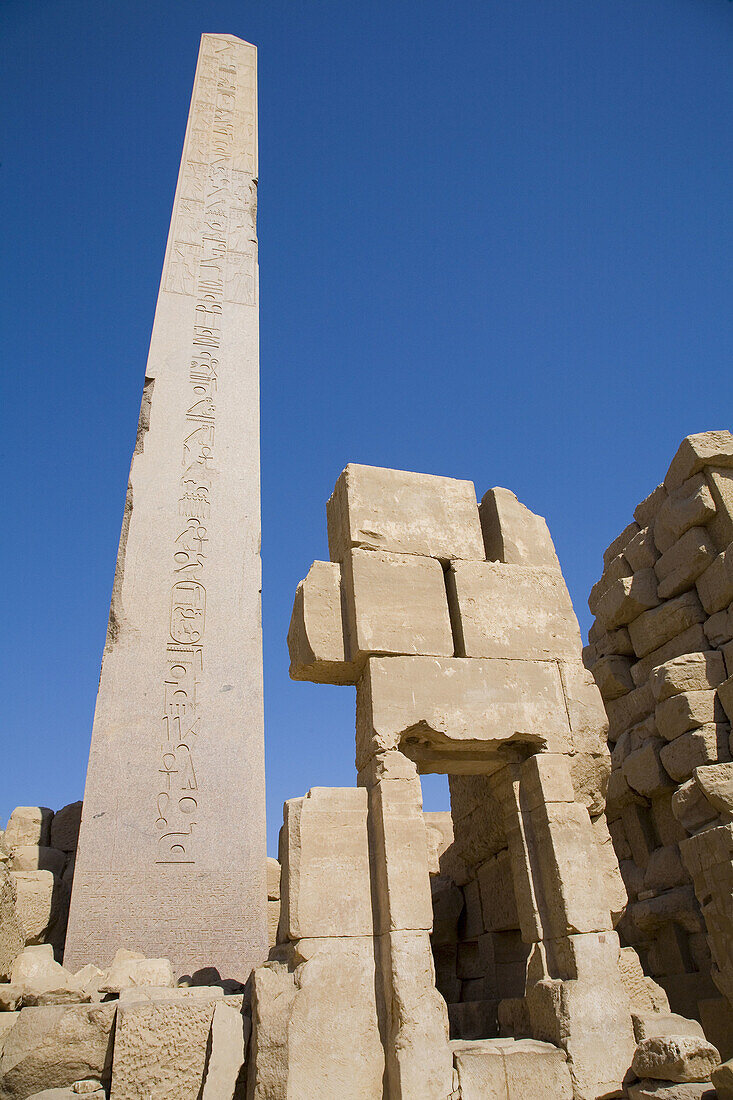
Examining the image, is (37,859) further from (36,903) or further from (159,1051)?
(159,1051)

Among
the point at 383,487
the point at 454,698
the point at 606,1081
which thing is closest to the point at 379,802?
the point at 454,698

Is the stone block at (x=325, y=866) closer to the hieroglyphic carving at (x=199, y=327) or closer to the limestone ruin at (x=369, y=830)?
the limestone ruin at (x=369, y=830)

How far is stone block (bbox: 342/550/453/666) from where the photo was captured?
4184mm

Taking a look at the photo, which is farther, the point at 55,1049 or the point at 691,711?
the point at 691,711

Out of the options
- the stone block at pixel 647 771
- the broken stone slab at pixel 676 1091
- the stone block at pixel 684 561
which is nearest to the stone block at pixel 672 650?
the stone block at pixel 684 561

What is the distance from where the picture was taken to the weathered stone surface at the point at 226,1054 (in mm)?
3098

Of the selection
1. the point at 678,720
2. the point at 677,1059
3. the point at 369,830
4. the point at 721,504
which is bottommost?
the point at 677,1059

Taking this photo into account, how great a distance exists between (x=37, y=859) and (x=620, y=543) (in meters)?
5.84

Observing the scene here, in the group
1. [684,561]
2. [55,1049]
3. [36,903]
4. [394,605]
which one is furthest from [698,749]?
[55,1049]

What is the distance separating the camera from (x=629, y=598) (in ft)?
23.8

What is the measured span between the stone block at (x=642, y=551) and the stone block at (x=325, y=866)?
448cm

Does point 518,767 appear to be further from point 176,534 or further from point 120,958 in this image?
point 176,534

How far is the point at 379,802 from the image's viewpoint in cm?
379

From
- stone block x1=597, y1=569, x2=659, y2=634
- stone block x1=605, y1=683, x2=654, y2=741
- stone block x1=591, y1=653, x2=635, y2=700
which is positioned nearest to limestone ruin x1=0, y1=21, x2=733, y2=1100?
stone block x1=605, y1=683, x2=654, y2=741
